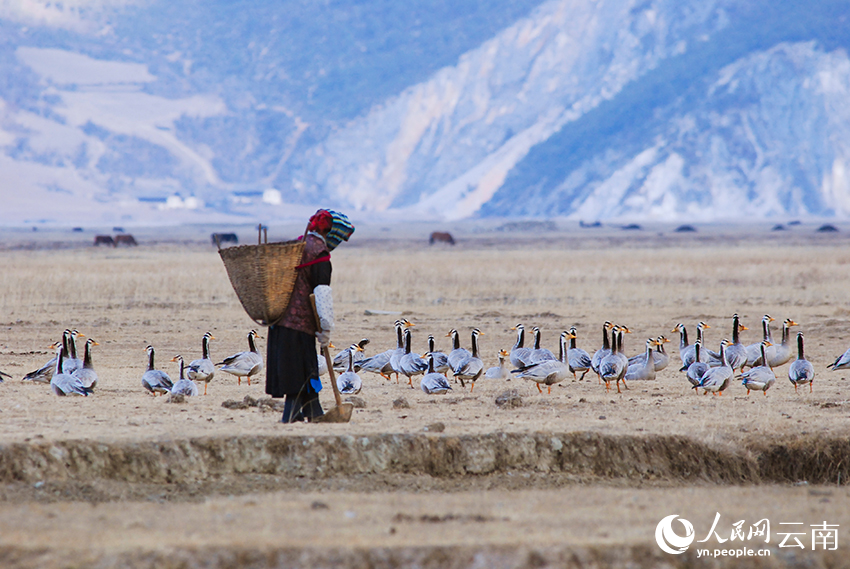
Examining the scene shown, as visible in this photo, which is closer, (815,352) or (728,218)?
(815,352)

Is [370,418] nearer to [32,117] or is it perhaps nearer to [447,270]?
[447,270]

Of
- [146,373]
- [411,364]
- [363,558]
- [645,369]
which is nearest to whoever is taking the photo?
[363,558]

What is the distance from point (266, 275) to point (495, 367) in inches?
267

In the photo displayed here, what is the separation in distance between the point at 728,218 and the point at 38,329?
4040 inches

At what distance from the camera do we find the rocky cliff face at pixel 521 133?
380ft

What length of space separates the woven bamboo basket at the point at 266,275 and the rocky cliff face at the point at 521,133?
109160mm

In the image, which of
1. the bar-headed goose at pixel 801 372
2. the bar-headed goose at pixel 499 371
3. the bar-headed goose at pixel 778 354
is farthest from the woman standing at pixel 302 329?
the bar-headed goose at pixel 778 354

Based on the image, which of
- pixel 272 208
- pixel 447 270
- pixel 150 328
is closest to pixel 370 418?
pixel 150 328

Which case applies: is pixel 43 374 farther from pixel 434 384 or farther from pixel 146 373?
pixel 434 384

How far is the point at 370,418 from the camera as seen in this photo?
10.8 m

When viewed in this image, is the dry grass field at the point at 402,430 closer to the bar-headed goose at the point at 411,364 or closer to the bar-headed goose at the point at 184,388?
the bar-headed goose at the point at 184,388

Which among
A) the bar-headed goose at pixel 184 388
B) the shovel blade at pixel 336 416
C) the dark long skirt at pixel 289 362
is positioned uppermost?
the dark long skirt at pixel 289 362

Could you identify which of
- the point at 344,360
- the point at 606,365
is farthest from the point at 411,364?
the point at 606,365

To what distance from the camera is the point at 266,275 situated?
962 centimetres
